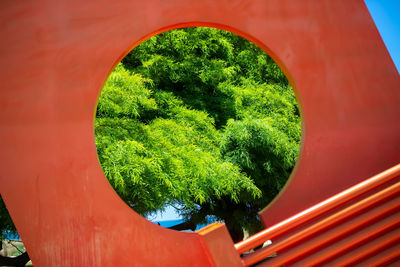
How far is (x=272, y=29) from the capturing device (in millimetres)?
2707

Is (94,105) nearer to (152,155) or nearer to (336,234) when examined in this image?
(336,234)

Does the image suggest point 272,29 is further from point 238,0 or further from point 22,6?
point 22,6

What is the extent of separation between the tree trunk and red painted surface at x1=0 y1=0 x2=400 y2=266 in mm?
6470

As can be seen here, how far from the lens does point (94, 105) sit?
2.40m

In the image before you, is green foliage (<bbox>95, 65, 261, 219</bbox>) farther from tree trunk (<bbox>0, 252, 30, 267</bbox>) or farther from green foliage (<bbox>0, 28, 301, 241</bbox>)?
tree trunk (<bbox>0, 252, 30, 267</bbox>)

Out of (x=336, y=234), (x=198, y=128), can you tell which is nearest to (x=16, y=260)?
(x=198, y=128)

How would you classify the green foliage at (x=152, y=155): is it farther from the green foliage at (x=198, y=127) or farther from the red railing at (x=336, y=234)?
the red railing at (x=336, y=234)

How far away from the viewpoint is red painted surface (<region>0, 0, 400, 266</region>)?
90.6 inches

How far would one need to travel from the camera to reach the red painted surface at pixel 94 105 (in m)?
2.30

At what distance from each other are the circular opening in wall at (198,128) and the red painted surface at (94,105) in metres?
2.68

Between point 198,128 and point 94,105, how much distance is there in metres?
5.08

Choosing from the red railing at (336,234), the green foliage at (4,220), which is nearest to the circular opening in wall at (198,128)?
the green foliage at (4,220)

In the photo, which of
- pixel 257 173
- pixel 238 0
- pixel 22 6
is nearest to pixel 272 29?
pixel 238 0

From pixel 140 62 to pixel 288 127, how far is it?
143 inches
